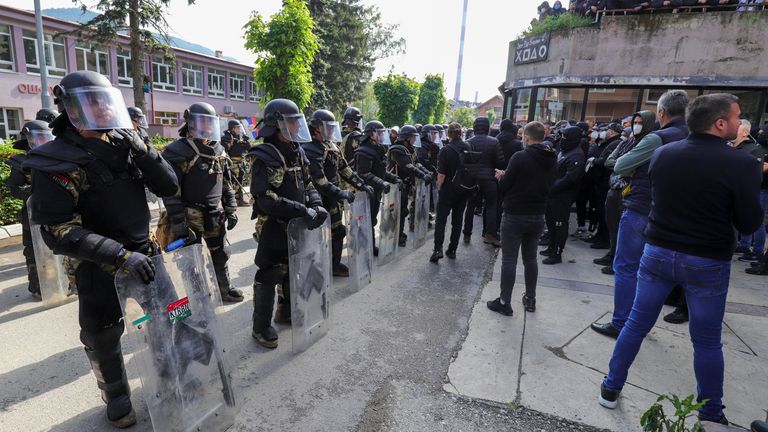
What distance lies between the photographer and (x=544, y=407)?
9.50ft

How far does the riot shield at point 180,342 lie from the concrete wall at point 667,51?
12.9m

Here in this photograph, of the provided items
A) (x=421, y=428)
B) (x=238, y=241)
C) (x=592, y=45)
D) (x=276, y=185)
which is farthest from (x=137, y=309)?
(x=592, y=45)

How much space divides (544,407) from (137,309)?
260cm

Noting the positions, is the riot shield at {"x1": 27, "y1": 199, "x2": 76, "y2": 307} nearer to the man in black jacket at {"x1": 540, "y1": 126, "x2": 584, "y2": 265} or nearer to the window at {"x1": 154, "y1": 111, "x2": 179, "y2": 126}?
Answer: the man in black jacket at {"x1": 540, "y1": 126, "x2": 584, "y2": 265}

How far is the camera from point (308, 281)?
11.4 ft

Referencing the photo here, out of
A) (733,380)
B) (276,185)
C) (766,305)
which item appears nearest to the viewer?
(733,380)

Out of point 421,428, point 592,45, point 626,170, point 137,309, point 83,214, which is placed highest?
point 592,45

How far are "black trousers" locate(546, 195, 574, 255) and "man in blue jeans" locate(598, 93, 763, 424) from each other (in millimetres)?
3471

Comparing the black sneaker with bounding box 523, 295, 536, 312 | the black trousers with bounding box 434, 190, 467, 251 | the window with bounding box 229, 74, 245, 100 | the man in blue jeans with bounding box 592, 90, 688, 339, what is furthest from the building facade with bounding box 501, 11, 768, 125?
the window with bounding box 229, 74, 245, 100

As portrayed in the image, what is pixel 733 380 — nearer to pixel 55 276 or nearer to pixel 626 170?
pixel 626 170

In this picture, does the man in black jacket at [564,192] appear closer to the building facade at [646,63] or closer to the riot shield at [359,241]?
the riot shield at [359,241]

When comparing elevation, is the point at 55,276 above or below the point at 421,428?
above

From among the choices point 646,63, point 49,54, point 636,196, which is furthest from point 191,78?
point 636,196

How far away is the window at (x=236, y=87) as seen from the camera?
32.0m
